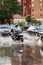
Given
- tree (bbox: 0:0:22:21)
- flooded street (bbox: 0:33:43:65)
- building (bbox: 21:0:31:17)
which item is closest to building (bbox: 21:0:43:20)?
building (bbox: 21:0:31:17)

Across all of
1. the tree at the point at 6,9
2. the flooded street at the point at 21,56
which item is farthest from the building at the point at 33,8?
the flooded street at the point at 21,56

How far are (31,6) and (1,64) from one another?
211 ft

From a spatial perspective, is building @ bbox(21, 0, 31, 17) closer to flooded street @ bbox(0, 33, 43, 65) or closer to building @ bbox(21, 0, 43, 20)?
building @ bbox(21, 0, 43, 20)

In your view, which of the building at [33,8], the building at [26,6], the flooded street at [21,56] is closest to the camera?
the flooded street at [21,56]

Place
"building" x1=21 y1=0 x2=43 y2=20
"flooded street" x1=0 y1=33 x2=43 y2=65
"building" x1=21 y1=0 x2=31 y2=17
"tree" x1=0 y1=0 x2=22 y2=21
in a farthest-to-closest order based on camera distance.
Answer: "building" x1=21 y1=0 x2=43 y2=20 < "building" x1=21 y1=0 x2=31 y2=17 < "tree" x1=0 y1=0 x2=22 y2=21 < "flooded street" x1=0 y1=33 x2=43 y2=65

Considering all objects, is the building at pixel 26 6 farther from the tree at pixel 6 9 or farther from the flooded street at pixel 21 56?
the flooded street at pixel 21 56

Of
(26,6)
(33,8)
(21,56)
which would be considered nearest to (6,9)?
(26,6)

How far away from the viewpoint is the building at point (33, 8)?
75438 mm

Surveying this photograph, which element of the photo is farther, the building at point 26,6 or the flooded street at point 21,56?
the building at point 26,6

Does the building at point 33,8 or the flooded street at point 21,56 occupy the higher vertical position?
the flooded street at point 21,56

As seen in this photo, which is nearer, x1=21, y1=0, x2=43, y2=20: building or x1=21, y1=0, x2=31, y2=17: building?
x1=21, y1=0, x2=31, y2=17: building

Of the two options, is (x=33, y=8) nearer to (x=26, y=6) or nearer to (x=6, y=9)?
(x=26, y=6)

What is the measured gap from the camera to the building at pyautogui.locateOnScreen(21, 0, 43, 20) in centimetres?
7544

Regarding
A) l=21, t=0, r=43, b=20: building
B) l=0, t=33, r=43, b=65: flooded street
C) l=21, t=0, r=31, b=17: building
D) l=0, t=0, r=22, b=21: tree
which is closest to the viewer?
l=0, t=33, r=43, b=65: flooded street
